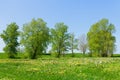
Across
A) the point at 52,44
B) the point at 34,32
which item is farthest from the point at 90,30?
the point at 34,32

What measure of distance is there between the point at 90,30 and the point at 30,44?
30435mm

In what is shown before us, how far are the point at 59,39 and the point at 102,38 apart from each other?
16.5m

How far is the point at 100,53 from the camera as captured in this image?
105 m

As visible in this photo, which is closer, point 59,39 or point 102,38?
point 59,39

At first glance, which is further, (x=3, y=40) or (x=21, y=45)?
(x=3, y=40)

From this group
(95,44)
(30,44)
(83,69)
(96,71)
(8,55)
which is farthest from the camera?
(95,44)

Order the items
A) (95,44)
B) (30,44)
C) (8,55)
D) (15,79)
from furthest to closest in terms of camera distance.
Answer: (95,44), (8,55), (30,44), (15,79)

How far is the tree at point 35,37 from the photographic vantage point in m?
86.5

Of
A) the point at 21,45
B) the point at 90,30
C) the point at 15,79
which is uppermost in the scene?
the point at 90,30

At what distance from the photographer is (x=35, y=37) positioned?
282 ft

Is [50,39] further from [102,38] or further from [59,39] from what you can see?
[102,38]

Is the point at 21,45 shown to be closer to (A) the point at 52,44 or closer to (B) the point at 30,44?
(B) the point at 30,44

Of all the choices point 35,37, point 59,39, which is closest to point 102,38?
→ point 59,39

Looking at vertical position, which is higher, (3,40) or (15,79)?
(3,40)
